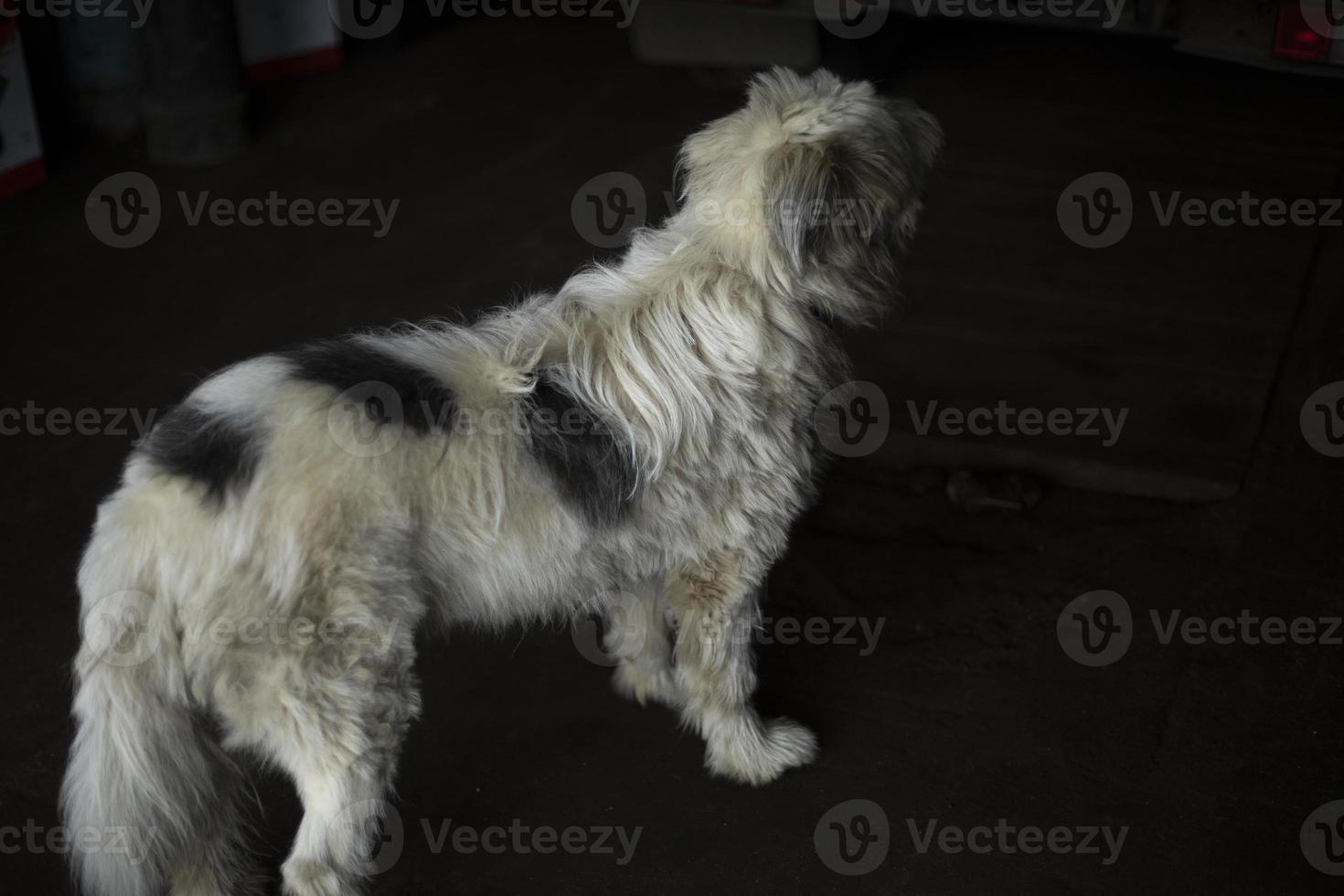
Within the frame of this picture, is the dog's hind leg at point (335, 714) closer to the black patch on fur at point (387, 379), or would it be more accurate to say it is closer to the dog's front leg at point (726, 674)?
the black patch on fur at point (387, 379)

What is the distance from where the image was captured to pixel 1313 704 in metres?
3.46

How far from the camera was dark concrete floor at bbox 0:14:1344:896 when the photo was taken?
3.08m

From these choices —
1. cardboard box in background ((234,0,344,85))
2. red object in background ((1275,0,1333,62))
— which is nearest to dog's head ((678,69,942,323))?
red object in background ((1275,0,1333,62))

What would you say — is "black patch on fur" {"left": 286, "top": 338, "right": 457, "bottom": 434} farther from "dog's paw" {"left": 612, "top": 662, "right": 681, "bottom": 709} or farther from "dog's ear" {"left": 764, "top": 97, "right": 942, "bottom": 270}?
"dog's paw" {"left": 612, "top": 662, "right": 681, "bottom": 709}

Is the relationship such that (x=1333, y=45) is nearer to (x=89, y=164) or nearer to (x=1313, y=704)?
(x=1313, y=704)

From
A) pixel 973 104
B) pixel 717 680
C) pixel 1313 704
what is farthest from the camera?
pixel 973 104

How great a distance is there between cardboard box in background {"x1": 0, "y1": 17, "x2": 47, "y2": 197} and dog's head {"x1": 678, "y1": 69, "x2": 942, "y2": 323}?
3.80m

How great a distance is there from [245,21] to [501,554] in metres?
4.84

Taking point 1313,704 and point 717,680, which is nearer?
point 717,680

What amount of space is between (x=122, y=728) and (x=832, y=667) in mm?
1922

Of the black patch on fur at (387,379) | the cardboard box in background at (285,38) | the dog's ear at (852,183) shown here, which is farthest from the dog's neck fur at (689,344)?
the cardboard box in background at (285,38)

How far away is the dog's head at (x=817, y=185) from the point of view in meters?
2.69

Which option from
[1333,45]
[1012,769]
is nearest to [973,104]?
[1333,45]

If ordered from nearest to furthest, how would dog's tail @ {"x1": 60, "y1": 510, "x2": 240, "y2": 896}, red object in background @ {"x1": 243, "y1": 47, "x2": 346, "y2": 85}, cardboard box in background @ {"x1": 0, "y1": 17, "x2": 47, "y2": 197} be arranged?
1. dog's tail @ {"x1": 60, "y1": 510, "x2": 240, "y2": 896}
2. cardboard box in background @ {"x1": 0, "y1": 17, "x2": 47, "y2": 197}
3. red object in background @ {"x1": 243, "y1": 47, "x2": 346, "y2": 85}
